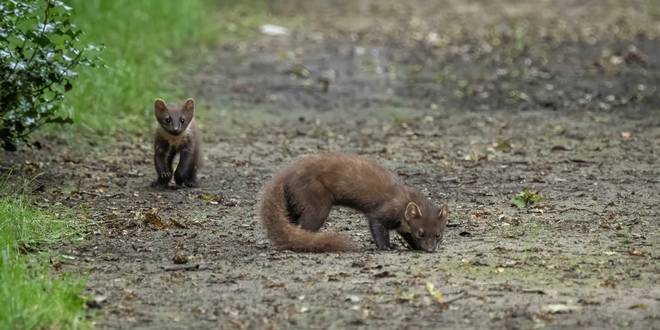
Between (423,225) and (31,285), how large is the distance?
2.58 meters

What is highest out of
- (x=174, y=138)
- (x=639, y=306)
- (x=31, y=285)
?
(x=174, y=138)

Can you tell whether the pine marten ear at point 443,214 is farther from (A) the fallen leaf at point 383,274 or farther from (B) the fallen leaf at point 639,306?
(B) the fallen leaf at point 639,306

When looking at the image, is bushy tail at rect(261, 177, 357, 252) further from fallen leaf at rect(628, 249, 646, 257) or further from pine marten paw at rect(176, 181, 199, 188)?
pine marten paw at rect(176, 181, 199, 188)

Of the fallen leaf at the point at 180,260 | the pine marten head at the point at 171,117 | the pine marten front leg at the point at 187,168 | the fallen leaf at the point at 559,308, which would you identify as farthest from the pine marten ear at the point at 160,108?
the fallen leaf at the point at 559,308

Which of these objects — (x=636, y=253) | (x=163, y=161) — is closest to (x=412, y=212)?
(x=636, y=253)

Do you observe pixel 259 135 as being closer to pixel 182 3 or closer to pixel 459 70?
pixel 459 70

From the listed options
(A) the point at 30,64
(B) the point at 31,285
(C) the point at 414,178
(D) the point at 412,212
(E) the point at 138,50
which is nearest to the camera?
(B) the point at 31,285

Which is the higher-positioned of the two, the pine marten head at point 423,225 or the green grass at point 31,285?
the pine marten head at point 423,225

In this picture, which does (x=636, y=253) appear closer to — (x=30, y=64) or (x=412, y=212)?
(x=412, y=212)

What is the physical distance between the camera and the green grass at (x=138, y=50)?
1230 centimetres

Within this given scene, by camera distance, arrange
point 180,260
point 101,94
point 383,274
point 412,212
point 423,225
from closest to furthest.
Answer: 1. point 383,274
2. point 180,260
3. point 423,225
4. point 412,212
5. point 101,94

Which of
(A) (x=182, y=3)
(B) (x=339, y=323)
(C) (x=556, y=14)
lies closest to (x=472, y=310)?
(B) (x=339, y=323)

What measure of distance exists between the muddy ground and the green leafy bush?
1.69 ft

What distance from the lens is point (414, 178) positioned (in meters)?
10.4
